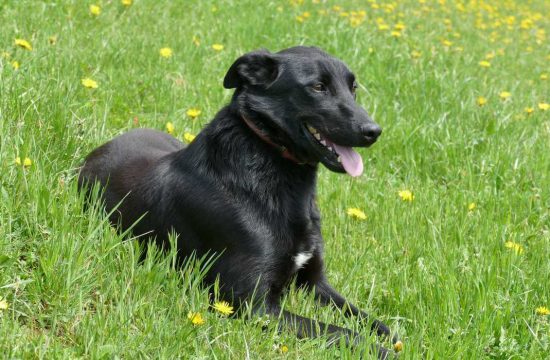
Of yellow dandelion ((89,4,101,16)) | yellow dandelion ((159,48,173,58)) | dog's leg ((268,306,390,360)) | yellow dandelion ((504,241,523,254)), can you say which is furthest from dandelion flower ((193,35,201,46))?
dog's leg ((268,306,390,360))

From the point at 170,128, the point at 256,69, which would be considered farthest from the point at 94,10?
the point at 256,69

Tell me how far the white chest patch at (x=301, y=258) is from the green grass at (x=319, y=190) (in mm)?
187

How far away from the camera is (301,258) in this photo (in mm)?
3223

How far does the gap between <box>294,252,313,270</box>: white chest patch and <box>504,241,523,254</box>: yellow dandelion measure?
101 cm

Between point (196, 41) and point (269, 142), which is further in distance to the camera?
point (196, 41)

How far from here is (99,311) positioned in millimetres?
2479

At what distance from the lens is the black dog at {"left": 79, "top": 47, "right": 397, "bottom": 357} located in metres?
3.10

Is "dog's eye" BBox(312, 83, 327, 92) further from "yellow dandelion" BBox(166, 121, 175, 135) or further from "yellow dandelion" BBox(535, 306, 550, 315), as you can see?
"yellow dandelion" BBox(166, 121, 175, 135)

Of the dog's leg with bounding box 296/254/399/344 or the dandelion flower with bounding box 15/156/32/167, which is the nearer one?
the dandelion flower with bounding box 15/156/32/167

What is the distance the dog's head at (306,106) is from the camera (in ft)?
10.4

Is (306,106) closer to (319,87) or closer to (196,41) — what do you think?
(319,87)

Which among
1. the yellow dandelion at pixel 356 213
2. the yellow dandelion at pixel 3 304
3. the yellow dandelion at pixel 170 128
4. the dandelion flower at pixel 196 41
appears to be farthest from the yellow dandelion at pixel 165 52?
the yellow dandelion at pixel 3 304

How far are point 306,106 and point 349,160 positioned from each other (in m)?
0.31

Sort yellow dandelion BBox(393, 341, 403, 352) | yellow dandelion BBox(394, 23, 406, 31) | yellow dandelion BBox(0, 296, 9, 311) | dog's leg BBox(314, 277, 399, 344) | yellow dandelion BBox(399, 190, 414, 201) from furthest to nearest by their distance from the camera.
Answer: yellow dandelion BBox(394, 23, 406, 31) < yellow dandelion BBox(399, 190, 414, 201) < dog's leg BBox(314, 277, 399, 344) < yellow dandelion BBox(393, 341, 403, 352) < yellow dandelion BBox(0, 296, 9, 311)
